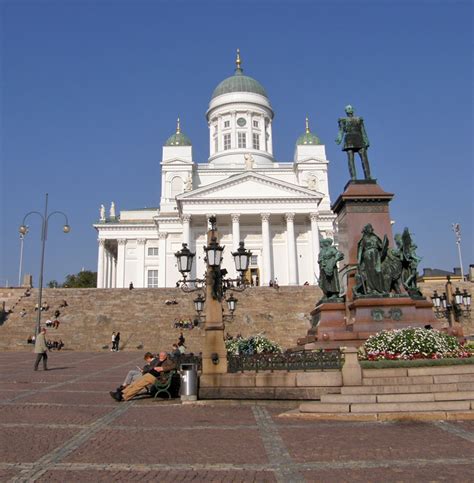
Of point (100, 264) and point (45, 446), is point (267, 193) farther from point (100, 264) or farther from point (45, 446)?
point (45, 446)

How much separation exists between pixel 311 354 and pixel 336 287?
168 inches

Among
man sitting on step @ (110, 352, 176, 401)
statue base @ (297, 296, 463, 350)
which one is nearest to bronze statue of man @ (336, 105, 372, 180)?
statue base @ (297, 296, 463, 350)

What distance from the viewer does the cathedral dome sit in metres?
80.3

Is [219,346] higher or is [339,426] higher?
[219,346]

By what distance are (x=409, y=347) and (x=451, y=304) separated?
2228cm

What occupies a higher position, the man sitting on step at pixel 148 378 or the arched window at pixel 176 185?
the arched window at pixel 176 185

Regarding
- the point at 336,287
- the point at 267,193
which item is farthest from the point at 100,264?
the point at 336,287

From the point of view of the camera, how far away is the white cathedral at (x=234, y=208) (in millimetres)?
60344

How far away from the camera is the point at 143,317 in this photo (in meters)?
39.9

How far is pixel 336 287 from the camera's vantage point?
587 inches

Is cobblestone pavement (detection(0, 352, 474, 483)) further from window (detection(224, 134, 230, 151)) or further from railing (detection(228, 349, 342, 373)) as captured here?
window (detection(224, 134, 230, 151))

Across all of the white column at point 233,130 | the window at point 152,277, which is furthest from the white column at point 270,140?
the window at point 152,277

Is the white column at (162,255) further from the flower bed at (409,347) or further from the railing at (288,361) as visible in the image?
the flower bed at (409,347)

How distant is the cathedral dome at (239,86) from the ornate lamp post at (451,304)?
177 feet
